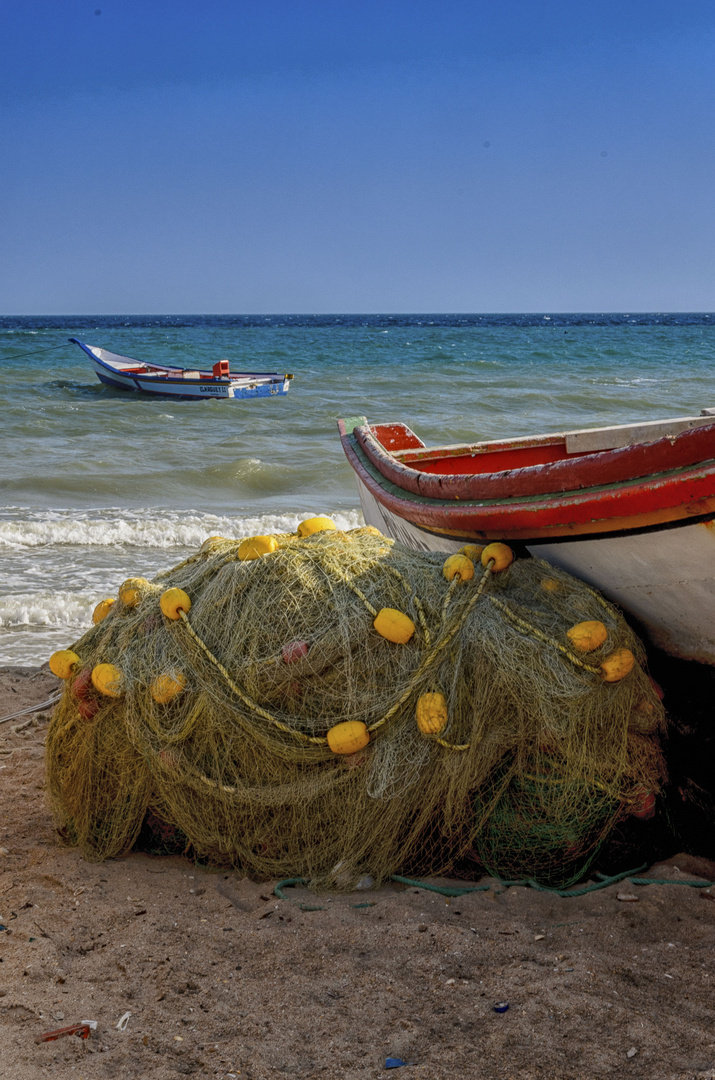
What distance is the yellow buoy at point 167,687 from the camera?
3.32 m

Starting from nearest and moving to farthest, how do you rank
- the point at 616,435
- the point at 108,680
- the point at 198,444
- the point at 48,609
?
1. the point at 108,680
2. the point at 616,435
3. the point at 48,609
4. the point at 198,444

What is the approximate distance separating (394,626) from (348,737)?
1.42 feet

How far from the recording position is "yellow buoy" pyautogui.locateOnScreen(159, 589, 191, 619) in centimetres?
348

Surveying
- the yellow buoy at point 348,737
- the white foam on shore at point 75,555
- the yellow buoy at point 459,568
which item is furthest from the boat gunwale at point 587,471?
the white foam on shore at point 75,555

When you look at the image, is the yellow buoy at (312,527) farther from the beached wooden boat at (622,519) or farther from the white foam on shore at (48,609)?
the white foam on shore at (48,609)

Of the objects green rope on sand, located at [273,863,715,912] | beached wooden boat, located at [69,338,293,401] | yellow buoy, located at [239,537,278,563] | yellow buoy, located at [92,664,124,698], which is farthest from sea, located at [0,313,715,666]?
green rope on sand, located at [273,863,715,912]

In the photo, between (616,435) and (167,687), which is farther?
(616,435)

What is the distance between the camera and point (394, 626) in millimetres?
3230

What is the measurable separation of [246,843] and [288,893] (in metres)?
0.26

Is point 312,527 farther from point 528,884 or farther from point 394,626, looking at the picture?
point 528,884

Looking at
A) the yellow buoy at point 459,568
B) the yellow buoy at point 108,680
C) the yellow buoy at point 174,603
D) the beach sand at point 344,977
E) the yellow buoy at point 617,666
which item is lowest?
the beach sand at point 344,977

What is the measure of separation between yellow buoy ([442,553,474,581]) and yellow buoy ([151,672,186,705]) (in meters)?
1.10

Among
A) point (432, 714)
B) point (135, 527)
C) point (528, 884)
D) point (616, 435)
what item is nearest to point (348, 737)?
point (432, 714)

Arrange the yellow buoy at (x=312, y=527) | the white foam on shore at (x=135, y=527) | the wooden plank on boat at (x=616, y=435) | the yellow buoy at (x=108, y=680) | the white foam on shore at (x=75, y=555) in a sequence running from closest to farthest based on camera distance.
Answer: the yellow buoy at (x=108, y=680) < the yellow buoy at (x=312, y=527) < the wooden plank on boat at (x=616, y=435) < the white foam on shore at (x=75, y=555) < the white foam on shore at (x=135, y=527)
